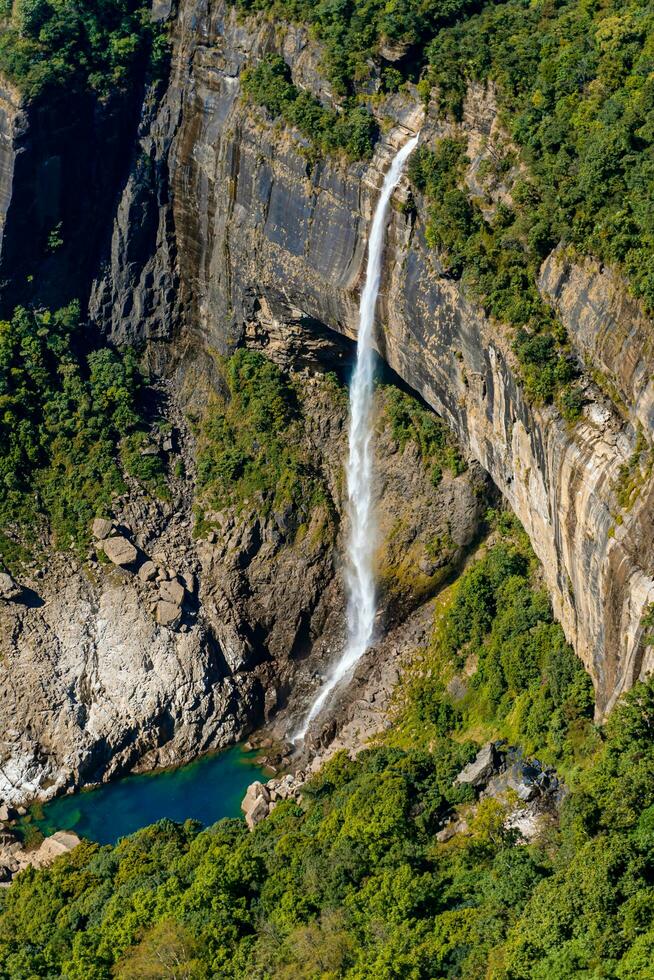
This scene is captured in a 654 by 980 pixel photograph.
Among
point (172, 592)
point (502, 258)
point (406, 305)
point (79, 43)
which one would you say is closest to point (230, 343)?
point (406, 305)

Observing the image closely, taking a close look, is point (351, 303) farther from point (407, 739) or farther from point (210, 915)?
point (210, 915)

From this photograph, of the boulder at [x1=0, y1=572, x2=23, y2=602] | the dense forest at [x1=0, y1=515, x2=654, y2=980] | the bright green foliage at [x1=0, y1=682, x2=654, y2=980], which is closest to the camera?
the bright green foliage at [x1=0, y1=682, x2=654, y2=980]

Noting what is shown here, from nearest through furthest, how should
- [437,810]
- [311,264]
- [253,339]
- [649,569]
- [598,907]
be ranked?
[598,907]
[649,569]
[437,810]
[311,264]
[253,339]

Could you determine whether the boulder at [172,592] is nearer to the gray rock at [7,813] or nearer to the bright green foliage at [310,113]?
the gray rock at [7,813]

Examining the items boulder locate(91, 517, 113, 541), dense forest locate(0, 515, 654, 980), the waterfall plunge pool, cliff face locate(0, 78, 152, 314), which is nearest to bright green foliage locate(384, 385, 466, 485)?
dense forest locate(0, 515, 654, 980)

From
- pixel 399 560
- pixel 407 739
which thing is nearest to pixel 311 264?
pixel 399 560

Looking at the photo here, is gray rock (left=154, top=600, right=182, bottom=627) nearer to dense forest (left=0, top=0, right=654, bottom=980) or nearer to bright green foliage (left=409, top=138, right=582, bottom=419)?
dense forest (left=0, top=0, right=654, bottom=980)
